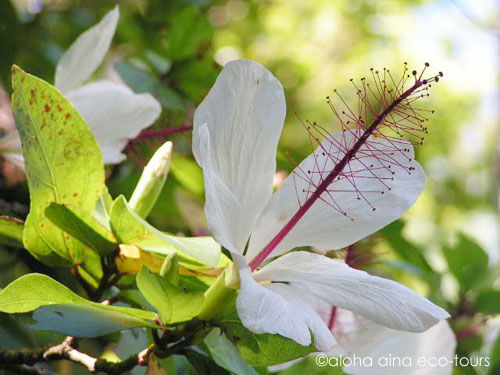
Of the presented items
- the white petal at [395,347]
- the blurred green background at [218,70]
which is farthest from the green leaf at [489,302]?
the white petal at [395,347]

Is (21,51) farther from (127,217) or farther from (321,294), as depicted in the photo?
(321,294)

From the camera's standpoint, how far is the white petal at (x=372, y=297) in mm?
511

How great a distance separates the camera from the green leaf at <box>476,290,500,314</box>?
1136mm

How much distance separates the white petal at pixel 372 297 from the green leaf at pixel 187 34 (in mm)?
757

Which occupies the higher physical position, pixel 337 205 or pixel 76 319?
pixel 337 205

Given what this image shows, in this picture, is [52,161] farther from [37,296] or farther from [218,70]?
[218,70]

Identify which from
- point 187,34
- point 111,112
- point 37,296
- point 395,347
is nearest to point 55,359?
point 37,296

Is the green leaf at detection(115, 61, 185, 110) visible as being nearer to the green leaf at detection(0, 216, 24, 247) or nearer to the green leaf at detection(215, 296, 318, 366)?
the green leaf at detection(0, 216, 24, 247)

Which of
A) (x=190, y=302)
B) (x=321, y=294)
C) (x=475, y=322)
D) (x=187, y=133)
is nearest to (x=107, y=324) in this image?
(x=190, y=302)

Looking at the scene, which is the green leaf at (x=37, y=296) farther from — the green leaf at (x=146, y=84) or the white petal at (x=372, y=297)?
the green leaf at (x=146, y=84)

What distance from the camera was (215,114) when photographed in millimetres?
550

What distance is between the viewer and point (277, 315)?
0.47 metres

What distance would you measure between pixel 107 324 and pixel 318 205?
0.23m

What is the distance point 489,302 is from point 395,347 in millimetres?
473
